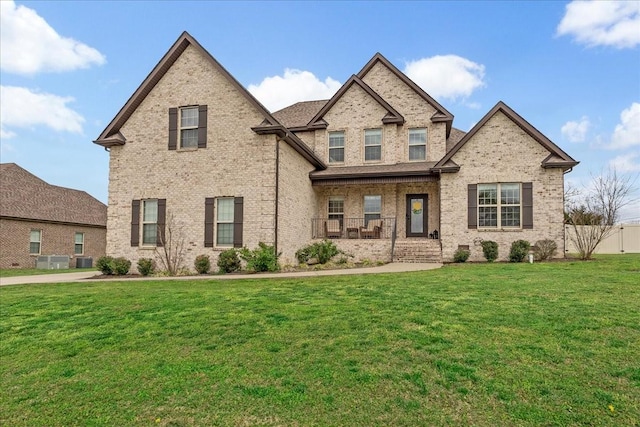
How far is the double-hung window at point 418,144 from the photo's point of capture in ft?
64.7

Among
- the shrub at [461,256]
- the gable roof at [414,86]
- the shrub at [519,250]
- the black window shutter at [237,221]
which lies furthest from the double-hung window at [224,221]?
the shrub at [519,250]

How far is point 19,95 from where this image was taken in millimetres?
24156

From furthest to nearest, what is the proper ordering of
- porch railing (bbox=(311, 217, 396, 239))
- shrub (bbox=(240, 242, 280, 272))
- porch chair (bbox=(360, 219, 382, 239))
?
porch railing (bbox=(311, 217, 396, 239))
porch chair (bbox=(360, 219, 382, 239))
shrub (bbox=(240, 242, 280, 272))

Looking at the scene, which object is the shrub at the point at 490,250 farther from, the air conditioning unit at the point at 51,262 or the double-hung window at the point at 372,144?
the air conditioning unit at the point at 51,262

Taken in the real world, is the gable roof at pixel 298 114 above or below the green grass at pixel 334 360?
above

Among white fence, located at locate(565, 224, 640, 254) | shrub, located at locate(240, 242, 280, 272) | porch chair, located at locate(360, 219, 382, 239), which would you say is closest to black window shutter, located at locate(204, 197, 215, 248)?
shrub, located at locate(240, 242, 280, 272)

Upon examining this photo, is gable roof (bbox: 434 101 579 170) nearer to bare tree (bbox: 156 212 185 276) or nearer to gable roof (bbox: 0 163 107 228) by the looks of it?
bare tree (bbox: 156 212 185 276)

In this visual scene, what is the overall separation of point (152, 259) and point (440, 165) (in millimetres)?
11994

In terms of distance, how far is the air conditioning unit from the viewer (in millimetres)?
24047

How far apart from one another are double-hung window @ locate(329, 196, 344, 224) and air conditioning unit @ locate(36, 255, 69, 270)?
16.8 m

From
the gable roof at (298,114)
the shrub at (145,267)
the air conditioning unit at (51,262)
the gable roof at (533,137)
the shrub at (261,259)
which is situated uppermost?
the gable roof at (298,114)

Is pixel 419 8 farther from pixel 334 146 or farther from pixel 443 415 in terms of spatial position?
pixel 443 415

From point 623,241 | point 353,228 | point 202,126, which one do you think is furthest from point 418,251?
point 623,241

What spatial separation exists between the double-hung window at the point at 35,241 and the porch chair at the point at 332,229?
18502 millimetres
